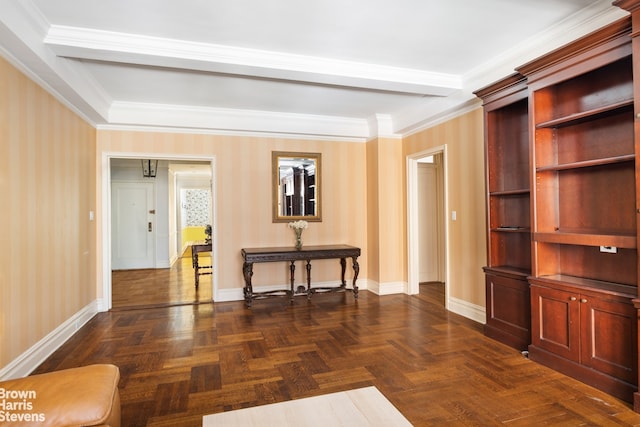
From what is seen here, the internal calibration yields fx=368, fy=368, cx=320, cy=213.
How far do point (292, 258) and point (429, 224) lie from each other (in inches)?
100

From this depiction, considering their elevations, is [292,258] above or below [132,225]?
below

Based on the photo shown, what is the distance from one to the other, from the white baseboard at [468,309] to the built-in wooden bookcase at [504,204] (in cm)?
43

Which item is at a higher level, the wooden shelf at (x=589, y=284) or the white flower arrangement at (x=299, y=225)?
the white flower arrangement at (x=299, y=225)

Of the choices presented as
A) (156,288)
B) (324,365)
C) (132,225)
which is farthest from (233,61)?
(132,225)

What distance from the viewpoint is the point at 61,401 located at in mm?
1457

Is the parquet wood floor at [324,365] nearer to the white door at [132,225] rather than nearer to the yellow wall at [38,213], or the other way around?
the yellow wall at [38,213]

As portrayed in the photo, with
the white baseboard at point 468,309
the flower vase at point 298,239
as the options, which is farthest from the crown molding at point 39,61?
the white baseboard at point 468,309

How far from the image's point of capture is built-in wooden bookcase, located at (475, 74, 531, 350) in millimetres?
3342

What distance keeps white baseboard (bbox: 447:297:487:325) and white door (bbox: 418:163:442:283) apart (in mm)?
1663

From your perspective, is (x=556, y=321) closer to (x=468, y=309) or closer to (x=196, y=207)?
(x=468, y=309)

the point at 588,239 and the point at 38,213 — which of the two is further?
the point at 38,213

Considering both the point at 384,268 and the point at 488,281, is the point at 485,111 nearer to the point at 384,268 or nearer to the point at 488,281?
the point at 488,281

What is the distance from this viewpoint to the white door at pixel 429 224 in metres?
6.09

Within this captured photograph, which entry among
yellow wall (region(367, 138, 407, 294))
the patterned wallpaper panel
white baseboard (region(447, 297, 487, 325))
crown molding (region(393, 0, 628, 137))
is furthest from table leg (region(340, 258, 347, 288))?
the patterned wallpaper panel
